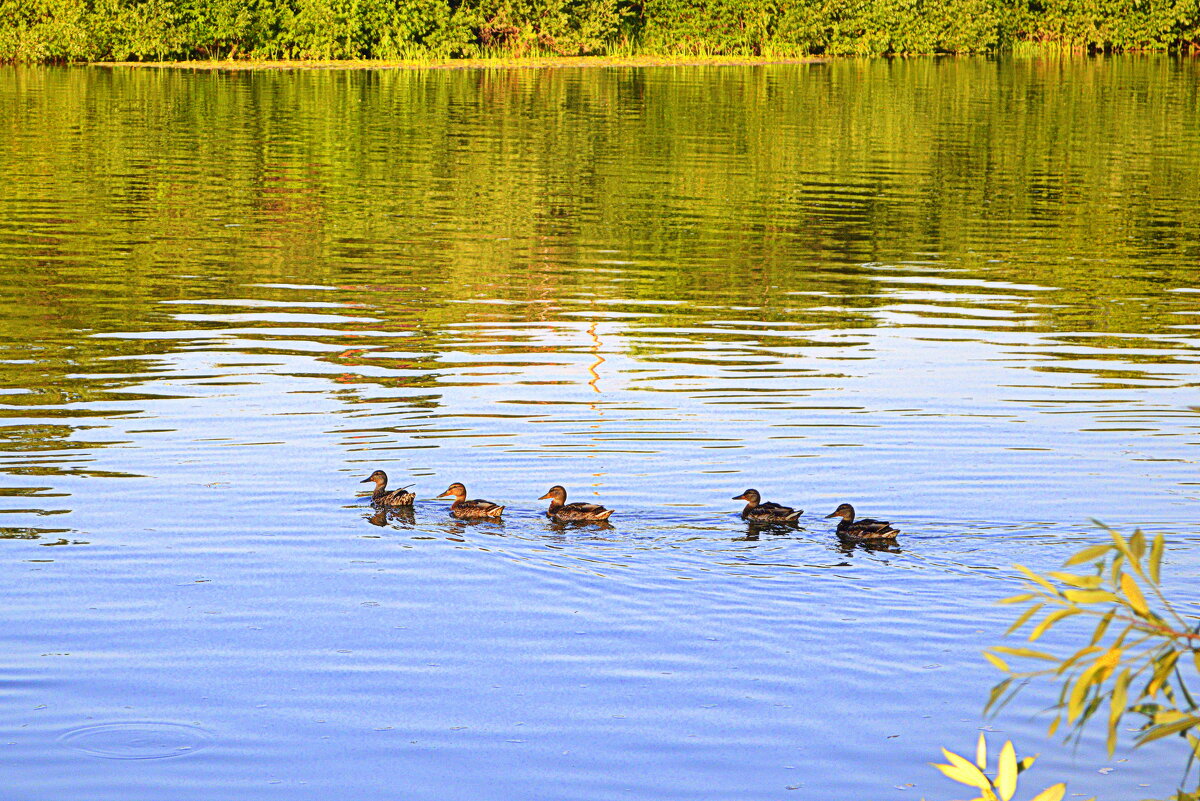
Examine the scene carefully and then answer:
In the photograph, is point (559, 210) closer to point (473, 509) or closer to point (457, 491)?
point (457, 491)

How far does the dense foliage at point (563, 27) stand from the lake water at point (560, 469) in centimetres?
4678

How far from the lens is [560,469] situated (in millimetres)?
14273

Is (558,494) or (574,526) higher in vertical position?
(558,494)

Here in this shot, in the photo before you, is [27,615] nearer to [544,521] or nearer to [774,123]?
[544,521]

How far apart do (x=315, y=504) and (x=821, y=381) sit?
647 centimetres

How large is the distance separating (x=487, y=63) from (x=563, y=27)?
491 cm

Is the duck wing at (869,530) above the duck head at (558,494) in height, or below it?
below

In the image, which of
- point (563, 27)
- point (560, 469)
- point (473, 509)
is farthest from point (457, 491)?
point (563, 27)

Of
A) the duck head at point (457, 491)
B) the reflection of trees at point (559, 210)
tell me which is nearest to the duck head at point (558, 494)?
the duck head at point (457, 491)

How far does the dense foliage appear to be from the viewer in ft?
260

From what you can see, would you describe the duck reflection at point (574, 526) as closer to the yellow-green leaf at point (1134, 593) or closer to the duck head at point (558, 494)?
the duck head at point (558, 494)

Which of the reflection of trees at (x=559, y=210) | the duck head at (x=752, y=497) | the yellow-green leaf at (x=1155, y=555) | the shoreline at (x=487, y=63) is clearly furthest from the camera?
the shoreline at (x=487, y=63)

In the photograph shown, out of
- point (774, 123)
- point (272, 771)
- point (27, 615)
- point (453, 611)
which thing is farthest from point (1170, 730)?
point (774, 123)

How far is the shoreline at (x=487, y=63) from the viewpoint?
78.4 m
